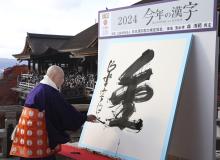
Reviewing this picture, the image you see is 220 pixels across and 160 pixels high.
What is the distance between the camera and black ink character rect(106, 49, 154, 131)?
3.79m

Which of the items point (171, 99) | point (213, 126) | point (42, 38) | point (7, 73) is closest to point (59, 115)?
point (171, 99)

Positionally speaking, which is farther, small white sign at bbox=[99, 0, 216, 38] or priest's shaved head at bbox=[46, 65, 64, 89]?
priest's shaved head at bbox=[46, 65, 64, 89]

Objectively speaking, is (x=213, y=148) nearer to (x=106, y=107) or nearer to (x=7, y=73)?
(x=106, y=107)

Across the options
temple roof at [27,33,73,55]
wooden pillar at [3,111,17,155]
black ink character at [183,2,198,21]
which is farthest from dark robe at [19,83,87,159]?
temple roof at [27,33,73,55]

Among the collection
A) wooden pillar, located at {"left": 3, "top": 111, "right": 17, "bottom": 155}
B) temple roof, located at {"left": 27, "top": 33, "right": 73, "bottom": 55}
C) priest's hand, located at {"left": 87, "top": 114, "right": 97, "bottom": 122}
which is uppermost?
temple roof, located at {"left": 27, "top": 33, "right": 73, "bottom": 55}

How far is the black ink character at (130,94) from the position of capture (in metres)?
3.79

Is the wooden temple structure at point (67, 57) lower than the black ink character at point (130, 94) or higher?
higher

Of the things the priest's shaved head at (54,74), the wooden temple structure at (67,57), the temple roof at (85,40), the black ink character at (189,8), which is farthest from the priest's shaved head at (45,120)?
the temple roof at (85,40)

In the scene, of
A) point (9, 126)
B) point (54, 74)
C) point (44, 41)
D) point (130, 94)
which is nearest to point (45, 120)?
point (54, 74)

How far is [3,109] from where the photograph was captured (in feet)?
19.3

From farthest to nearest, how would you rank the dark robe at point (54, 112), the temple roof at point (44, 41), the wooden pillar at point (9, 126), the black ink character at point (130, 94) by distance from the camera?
the temple roof at point (44, 41), the wooden pillar at point (9, 126), the black ink character at point (130, 94), the dark robe at point (54, 112)

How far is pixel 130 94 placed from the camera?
397 cm

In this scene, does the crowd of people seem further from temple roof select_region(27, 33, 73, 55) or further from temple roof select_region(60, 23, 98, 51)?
temple roof select_region(27, 33, 73, 55)

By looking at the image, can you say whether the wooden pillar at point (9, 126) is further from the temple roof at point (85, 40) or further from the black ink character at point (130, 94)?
the temple roof at point (85, 40)
